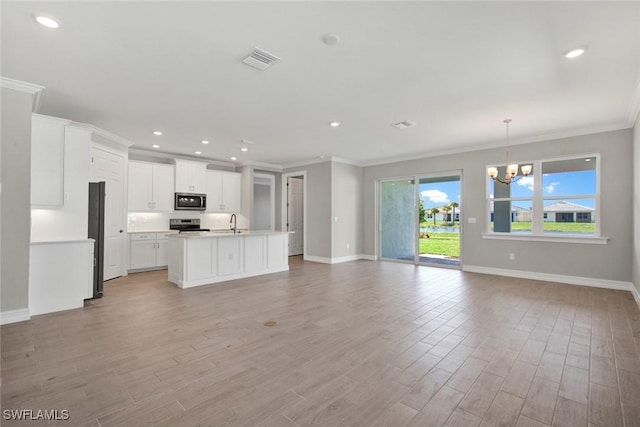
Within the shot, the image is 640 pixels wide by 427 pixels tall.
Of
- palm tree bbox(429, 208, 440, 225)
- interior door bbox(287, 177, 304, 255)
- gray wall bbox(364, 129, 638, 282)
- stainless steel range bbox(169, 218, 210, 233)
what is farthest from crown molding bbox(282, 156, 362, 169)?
stainless steel range bbox(169, 218, 210, 233)

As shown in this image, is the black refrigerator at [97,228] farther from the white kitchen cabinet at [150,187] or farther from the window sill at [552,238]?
the window sill at [552,238]

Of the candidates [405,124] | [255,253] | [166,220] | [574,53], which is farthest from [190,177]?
[574,53]

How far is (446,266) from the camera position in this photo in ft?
22.7

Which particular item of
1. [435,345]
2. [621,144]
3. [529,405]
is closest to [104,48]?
[435,345]

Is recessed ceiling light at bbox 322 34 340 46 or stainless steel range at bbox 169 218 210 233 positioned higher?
recessed ceiling light at bbox 322 34 340 46

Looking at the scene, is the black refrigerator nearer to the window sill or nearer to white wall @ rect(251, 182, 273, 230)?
white wall @ rect(251, 182, 273, 230)

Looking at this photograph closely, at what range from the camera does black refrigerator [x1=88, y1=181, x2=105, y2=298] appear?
4.35 m

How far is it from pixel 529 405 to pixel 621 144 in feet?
17.5

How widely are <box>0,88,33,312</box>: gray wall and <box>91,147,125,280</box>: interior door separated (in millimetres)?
1860

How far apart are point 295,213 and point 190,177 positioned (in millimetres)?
3401

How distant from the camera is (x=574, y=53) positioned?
2.73 metres

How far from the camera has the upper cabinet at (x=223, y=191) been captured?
7.76 m

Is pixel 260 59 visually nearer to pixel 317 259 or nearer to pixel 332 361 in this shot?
pixel 332 361

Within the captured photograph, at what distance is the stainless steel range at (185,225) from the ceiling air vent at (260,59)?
5.40m
